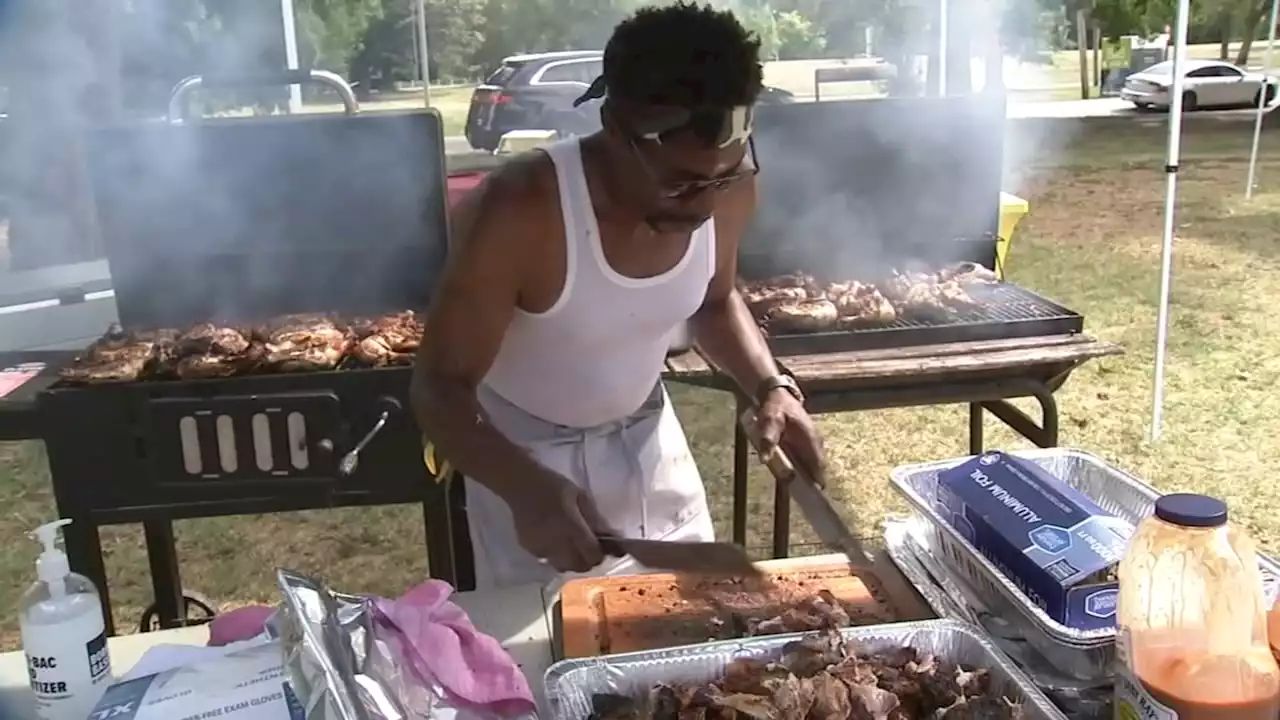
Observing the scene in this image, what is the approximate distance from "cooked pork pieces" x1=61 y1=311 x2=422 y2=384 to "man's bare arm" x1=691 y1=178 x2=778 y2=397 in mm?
835

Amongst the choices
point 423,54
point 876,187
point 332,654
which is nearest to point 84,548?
point 332,654

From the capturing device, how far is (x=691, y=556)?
149 centimetres

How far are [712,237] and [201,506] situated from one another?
1399mm

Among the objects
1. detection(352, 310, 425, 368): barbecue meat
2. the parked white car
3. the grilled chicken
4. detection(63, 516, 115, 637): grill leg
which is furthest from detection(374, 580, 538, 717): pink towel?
the parked white car

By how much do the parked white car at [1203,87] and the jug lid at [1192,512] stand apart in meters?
19.7

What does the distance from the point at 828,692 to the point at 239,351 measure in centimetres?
189

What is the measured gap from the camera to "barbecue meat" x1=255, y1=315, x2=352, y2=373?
265 cm

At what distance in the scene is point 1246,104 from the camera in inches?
746

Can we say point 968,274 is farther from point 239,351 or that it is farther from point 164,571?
point 164,571

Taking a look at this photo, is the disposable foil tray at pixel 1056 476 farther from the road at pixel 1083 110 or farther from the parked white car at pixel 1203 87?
the parked white car at pixel 1203 87

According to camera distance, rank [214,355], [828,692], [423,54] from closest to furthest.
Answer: [828,692], [214,355], [423,54]

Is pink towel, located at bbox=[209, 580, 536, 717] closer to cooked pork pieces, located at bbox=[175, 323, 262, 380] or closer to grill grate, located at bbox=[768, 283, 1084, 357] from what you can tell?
cooked pork pieces, located at bbox=[175, 323, 262, 380]

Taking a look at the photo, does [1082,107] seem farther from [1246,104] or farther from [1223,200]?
[1223,200]

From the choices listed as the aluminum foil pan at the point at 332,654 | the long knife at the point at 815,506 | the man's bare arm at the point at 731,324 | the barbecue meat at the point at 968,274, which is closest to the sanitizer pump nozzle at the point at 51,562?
the aluminum foil pan at the point at 332,654
